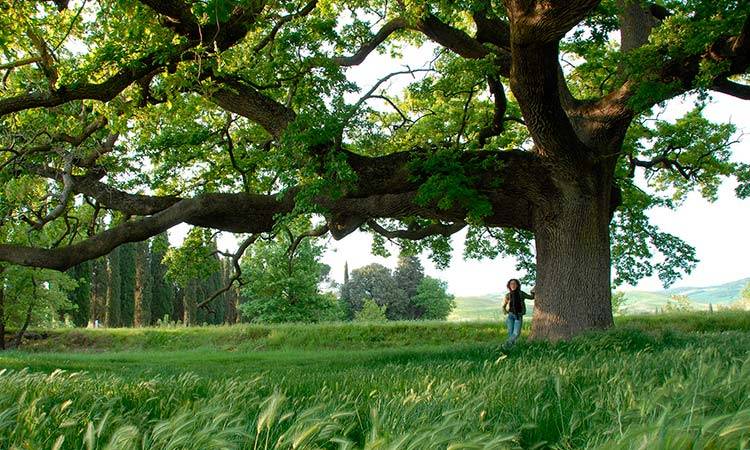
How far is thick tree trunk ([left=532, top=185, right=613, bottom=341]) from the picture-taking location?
563 inches

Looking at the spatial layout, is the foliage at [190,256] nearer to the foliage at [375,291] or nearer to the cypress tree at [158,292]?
the cypress tree at [158,292]

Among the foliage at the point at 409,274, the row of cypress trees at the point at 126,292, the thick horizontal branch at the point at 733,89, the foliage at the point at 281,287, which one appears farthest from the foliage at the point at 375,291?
the thick horizontal branch at the point at 733,89

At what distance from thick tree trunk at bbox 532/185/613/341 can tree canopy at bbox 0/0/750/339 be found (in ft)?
0.14

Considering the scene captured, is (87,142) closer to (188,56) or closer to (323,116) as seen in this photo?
(188,56)

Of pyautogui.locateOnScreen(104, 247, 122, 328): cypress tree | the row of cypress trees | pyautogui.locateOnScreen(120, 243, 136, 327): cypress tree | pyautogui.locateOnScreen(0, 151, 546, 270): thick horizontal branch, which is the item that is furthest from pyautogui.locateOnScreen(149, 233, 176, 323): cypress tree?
pyautogui.locateOnScreen(0, 151, 546, 270): thick horizontal branch

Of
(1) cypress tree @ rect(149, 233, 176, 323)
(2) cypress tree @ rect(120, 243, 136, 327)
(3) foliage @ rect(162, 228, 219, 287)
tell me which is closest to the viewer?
(3) foliage @ rect(162, 228, 219, 287)

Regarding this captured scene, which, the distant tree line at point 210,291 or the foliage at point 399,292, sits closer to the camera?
the distant tree line at point 210,291

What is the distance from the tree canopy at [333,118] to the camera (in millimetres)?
11492

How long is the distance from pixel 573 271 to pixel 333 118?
677cm

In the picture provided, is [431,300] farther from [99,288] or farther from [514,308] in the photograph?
[514,308]

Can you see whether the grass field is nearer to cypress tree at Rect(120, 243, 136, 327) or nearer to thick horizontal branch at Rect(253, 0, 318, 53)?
thick horizontal branch at Rect(253, 0, 318, 53)

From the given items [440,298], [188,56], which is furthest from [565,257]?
[440,298]

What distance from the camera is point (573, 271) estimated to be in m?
14.4

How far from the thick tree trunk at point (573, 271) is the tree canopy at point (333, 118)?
0.04 metres
